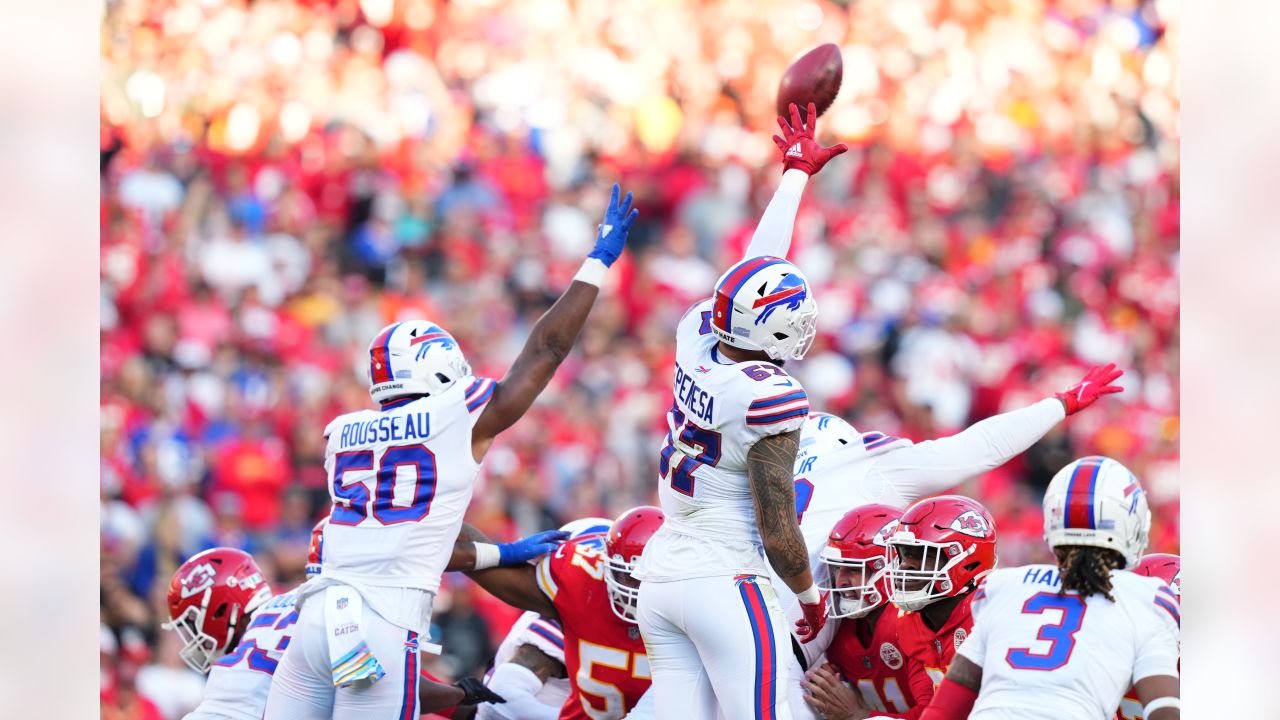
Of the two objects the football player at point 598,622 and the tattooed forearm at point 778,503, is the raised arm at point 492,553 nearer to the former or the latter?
the football player at point 598,622

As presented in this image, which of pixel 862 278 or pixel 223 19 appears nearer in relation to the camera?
pixel 862 278

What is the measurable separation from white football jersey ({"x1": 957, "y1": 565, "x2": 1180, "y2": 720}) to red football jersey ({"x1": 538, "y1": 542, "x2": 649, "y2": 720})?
142 cm

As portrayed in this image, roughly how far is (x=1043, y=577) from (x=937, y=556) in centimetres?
44

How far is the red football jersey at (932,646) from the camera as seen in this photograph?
13.7 feet

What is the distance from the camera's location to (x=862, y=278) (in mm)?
11586

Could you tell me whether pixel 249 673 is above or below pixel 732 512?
below

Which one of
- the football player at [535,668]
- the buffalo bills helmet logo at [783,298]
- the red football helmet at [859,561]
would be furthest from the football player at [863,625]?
the football player at [535,668]

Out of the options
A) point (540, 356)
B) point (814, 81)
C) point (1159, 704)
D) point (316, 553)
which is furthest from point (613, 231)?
point (1159, 704)

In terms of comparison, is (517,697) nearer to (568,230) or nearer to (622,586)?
(622,586)

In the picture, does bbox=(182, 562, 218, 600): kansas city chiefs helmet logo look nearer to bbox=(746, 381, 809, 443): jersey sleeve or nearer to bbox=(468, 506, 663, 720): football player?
bbox=(468, 506, 663, 720): football player

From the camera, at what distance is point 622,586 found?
4.55m

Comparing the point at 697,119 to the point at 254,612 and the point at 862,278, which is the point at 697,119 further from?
the point at 254,612
